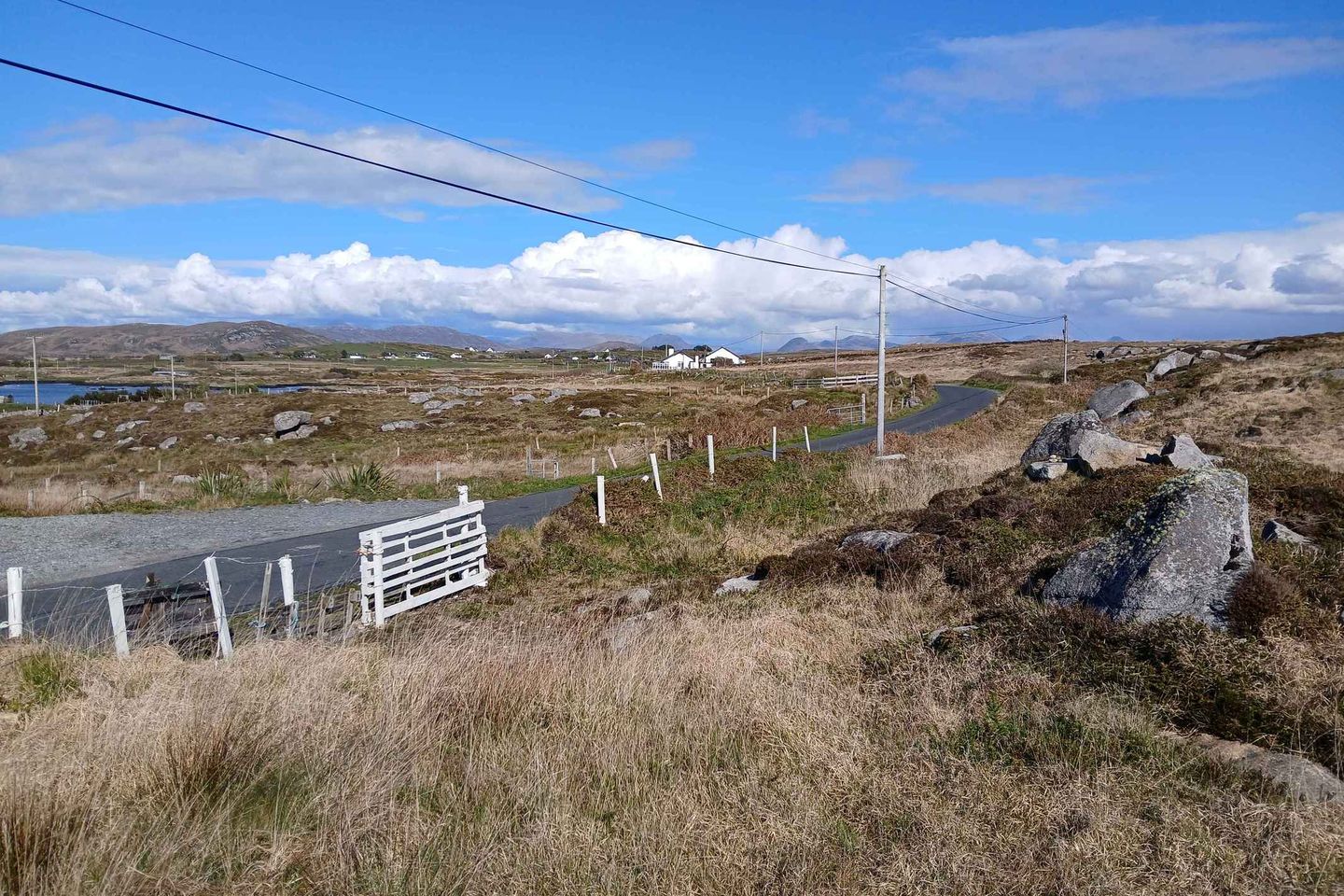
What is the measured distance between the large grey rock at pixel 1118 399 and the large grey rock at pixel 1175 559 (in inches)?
1236

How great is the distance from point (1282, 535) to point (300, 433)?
5578 centimetres

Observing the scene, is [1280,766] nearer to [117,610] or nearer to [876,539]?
[876,539]

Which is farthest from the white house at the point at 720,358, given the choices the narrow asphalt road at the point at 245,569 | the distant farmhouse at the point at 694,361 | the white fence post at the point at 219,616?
the white fence post at the point at 219,616

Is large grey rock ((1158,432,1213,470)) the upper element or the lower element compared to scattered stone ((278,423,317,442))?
upper

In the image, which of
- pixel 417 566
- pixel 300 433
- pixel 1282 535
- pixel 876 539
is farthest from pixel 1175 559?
pixel 300 433

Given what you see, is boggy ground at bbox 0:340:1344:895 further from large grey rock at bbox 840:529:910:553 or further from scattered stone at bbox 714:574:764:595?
large grey rock at bbox 840:529:910:553

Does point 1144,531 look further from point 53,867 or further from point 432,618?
point 432,618

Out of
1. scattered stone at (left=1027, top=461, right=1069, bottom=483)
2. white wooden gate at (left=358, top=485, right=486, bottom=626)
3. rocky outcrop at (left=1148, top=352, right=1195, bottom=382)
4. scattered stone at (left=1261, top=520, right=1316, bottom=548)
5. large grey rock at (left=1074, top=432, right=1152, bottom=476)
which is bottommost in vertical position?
white wooden gate at (left=358, top=485, right=486, bottom=626)

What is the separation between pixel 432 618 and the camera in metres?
12.2

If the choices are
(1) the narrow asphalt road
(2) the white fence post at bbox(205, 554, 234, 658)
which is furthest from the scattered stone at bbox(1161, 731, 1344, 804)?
(1) the narrow asphalt road

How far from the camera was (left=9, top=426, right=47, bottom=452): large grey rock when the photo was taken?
5456cm

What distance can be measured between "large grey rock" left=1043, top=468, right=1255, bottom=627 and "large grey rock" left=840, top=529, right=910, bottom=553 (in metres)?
3.95

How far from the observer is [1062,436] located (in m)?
17.9

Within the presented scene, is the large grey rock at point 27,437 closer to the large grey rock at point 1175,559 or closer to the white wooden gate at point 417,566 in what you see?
the white wooden gate at point 417,566
